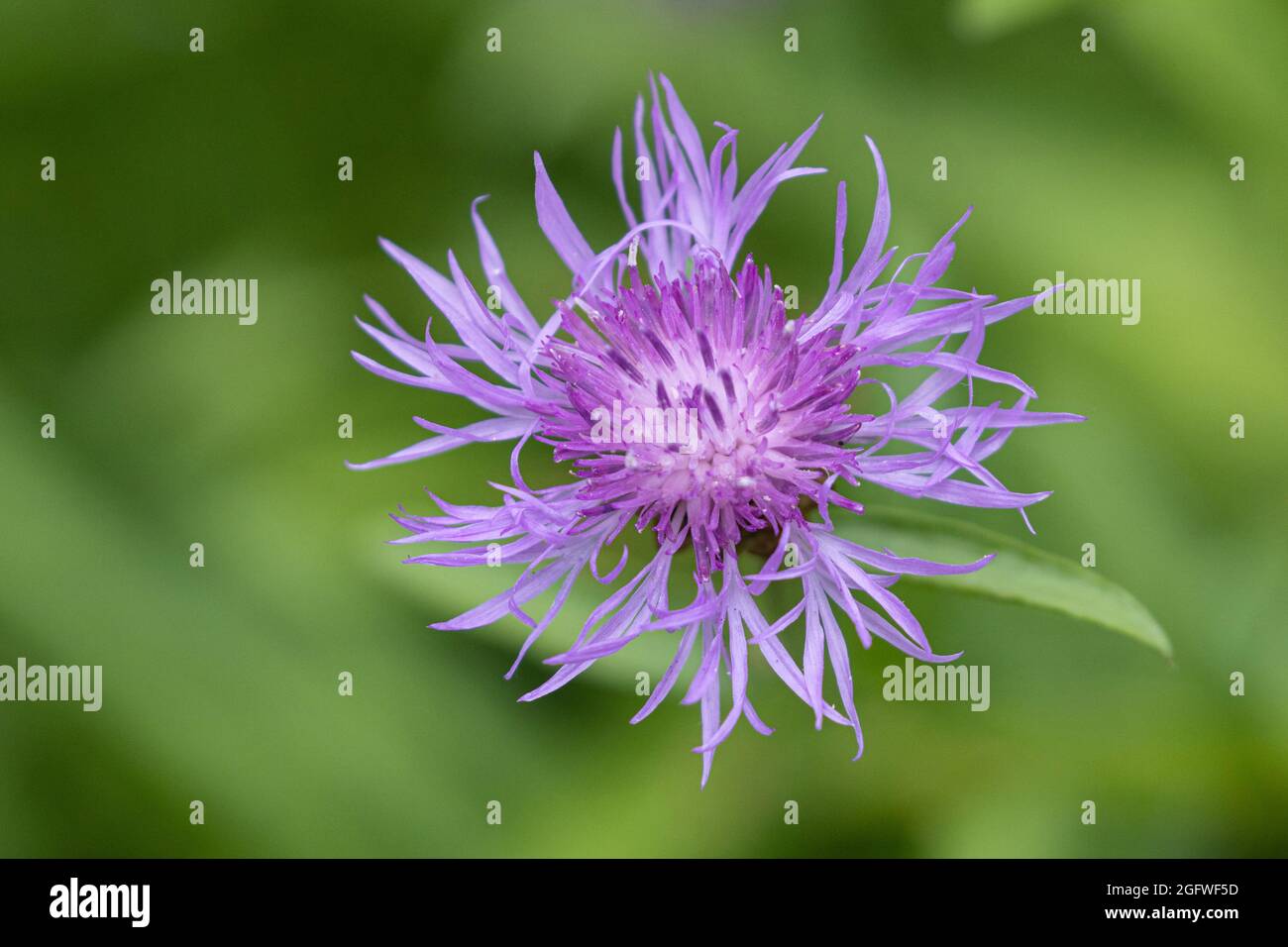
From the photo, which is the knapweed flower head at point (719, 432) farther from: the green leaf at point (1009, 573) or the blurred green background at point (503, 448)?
the blurred green background at point (503, 448)

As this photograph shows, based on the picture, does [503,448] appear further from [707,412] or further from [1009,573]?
[1009,573]

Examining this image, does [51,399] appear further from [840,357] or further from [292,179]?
[840,357]

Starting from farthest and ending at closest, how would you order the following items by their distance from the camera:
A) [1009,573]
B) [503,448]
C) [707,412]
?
1. [503,448]
2. [707,412]
3. [1009,573]

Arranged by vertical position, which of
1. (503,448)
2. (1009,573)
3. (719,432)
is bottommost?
(1009,573)

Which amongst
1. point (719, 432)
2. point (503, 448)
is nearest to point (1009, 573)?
point (719, 432)

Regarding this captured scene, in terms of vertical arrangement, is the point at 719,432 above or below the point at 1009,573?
above

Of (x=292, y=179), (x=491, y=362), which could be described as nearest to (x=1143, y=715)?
(x=491, y=362)

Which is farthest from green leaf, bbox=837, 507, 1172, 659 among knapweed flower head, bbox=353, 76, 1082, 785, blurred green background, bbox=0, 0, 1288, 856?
blurred green background, bbox=0, 0, 1288, 856
